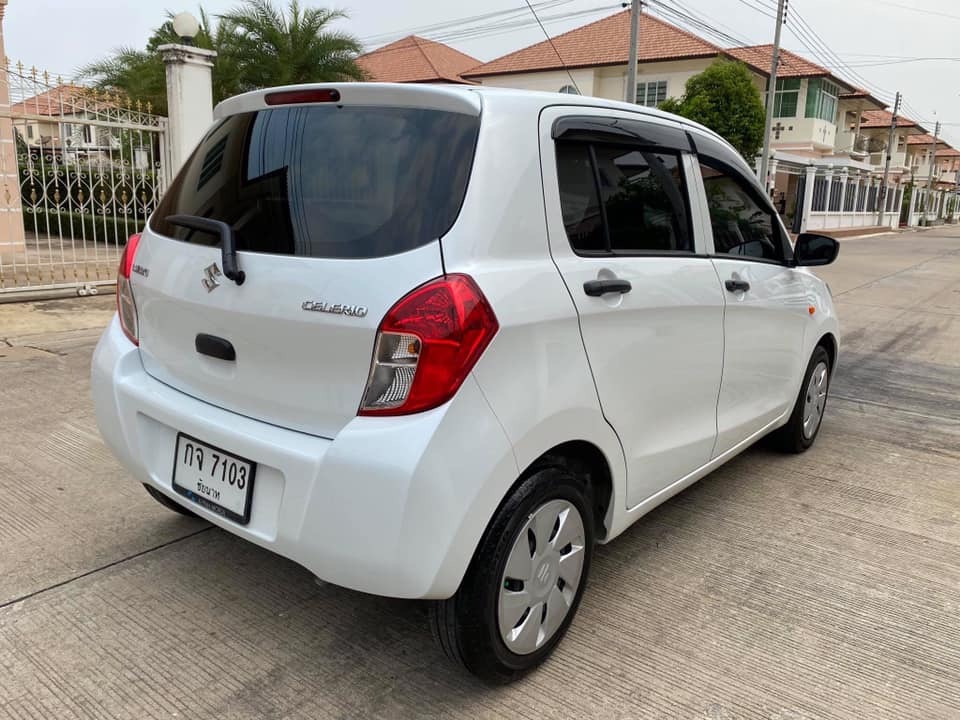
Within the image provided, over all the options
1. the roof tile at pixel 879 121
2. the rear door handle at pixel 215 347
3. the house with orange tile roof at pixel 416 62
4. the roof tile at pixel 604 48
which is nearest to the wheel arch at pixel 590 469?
the rear door handle at pixel 215 347

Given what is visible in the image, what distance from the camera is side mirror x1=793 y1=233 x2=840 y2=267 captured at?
3854mm

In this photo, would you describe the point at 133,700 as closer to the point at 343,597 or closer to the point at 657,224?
the point at 343,597

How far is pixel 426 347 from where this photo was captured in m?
1.92

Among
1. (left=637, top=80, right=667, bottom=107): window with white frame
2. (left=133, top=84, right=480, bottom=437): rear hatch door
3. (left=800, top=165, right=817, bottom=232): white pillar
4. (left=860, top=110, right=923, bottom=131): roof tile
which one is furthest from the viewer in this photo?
(left=860, top=110, right=923, bottom=131): roof tile

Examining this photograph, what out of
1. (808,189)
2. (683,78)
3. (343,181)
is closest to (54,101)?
(343,181)

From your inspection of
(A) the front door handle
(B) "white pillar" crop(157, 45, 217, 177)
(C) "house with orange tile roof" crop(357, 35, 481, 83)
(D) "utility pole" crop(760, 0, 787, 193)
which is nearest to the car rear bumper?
(A) the front door handle

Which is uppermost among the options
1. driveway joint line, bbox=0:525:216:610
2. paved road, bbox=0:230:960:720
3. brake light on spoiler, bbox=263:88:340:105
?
brake light on spoiler, bbox=263:88:340:105

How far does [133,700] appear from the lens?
2197 mm

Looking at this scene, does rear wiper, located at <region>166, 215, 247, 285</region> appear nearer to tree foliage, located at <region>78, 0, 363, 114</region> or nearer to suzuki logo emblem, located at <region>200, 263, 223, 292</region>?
suzuki logo emblem, located at <region>200, 263, 223, 292</region>

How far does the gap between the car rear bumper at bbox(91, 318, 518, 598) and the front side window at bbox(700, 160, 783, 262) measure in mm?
1676

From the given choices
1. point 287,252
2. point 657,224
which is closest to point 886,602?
point 657,224

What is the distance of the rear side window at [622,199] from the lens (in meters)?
2.39

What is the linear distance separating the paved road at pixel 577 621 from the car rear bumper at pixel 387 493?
0.53 m

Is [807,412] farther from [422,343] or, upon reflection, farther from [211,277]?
[211,277]
